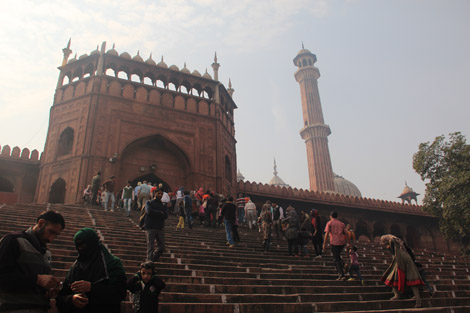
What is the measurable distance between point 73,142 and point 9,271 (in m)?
14.3

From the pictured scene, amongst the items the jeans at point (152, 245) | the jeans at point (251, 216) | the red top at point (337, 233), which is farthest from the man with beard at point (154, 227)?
the jeans at point (251, 216)

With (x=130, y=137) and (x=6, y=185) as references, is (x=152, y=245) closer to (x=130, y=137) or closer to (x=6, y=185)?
(x=130, y=137)

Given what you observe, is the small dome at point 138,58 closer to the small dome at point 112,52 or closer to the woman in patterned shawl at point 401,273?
the small dome at point 112,52

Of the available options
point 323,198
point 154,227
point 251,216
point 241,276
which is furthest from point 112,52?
point 241,276

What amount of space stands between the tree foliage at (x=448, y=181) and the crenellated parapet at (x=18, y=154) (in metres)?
17.5

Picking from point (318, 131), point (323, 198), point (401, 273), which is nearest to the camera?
point (401, 273)

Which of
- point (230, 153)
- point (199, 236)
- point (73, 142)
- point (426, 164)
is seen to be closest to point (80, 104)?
point (73, 142)

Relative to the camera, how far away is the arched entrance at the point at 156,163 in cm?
1556

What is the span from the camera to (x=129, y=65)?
1728 cm

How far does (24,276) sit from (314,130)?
34.3 meters

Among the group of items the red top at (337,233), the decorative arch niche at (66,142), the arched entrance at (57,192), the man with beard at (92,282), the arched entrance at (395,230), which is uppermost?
the decorative arch niche at (66,142)

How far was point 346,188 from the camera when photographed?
3850 cm

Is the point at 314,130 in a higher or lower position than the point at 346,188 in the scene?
higher

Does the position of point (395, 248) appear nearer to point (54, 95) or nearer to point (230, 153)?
point (230, 153)
